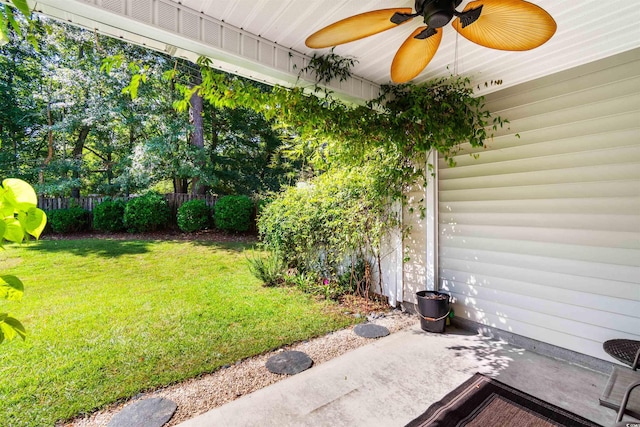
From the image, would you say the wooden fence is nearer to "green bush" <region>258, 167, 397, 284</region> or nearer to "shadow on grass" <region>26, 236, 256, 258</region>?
"shadow on grass" <region>26, 236, 256, 258</region>

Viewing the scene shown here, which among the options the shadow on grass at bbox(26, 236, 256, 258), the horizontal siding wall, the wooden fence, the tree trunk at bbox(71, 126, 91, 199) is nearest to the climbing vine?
the horizontal siding wall

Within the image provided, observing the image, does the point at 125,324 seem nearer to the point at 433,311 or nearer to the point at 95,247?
the point at 433,311

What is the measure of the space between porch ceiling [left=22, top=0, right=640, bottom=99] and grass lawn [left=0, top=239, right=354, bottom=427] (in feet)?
8.38

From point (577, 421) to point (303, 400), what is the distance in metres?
1.83

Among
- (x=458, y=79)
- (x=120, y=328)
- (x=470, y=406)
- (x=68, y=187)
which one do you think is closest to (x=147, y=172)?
(x=68, y=187)

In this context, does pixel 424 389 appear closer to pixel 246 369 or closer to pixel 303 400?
pixel 303 400

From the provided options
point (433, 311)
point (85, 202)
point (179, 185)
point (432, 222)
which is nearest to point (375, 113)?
point (432, 222)

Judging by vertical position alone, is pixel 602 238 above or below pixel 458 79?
below

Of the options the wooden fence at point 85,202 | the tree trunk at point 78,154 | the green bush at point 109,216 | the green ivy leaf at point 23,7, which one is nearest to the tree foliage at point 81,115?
the tree trunk at point 78,154

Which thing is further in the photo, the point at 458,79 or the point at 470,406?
the point at 458,79

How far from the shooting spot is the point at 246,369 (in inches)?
102

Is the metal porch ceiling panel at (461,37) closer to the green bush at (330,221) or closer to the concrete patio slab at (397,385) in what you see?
the green bush at (330,221)

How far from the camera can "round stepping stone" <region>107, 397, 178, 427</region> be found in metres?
1.94

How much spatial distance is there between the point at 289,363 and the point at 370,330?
3.54ft
